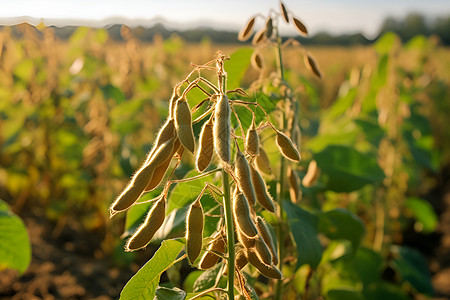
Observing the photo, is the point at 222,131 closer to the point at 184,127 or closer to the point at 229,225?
the point at 184,127

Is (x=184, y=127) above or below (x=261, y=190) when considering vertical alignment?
above

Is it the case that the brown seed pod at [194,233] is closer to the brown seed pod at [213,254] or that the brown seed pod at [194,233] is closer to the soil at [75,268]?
the brown seed pod at [213,254]

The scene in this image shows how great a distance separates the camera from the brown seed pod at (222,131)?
2.47 ft

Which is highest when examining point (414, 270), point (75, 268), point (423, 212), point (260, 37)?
point (260, 37)

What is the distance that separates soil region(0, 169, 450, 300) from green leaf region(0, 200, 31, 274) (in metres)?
1.24

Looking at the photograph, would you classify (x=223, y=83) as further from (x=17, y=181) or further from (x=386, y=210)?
(x=17, y=181)

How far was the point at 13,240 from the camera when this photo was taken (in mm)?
1635

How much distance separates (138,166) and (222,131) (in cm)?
284

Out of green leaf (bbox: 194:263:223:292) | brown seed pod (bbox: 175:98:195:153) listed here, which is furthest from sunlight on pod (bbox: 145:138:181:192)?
green leaf (bbox: 194:263:223:292)

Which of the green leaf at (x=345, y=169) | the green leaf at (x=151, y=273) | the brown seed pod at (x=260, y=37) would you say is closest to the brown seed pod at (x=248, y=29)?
the brown seed pod at (x=260, y=37)

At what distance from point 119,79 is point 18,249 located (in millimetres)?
3177

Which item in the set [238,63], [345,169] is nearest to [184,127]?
[238,63]

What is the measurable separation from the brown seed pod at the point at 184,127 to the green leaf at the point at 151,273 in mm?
302

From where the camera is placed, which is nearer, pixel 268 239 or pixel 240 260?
pixel 268 239
